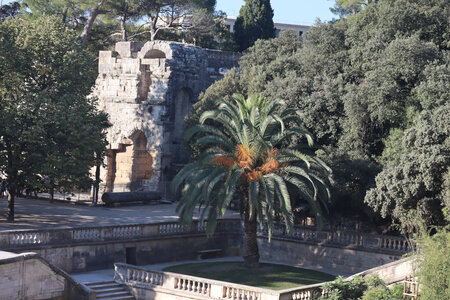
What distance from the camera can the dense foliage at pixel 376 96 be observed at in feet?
96.5

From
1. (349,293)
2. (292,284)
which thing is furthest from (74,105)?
(349,293)

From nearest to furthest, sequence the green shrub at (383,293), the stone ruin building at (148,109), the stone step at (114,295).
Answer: the green shrub at (383,293)
the stone step at (114,295)
the stone ruin building at (148,109)

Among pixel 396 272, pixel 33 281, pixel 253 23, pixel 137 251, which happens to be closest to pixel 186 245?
pixel 137 251

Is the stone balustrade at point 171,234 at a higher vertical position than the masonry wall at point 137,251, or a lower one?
higher

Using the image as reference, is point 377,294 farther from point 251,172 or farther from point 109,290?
point 109,290

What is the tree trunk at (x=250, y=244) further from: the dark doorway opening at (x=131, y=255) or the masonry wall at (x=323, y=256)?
the dark doorway opening at (x=131, y=255)

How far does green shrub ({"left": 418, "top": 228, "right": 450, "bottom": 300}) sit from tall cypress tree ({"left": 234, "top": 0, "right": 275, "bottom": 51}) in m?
39.4

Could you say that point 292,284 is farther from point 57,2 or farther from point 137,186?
point 57,2

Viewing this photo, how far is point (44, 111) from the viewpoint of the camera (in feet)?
108

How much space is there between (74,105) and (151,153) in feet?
33.7

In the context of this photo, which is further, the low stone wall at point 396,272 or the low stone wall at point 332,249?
the low stone wall at point 332,249

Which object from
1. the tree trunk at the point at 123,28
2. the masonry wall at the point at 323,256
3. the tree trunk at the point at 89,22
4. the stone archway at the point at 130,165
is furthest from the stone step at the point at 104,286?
the tree trunk at the point at 89,22

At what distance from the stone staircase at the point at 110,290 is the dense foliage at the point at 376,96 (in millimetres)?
10937

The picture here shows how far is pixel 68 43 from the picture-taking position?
3625 cm
